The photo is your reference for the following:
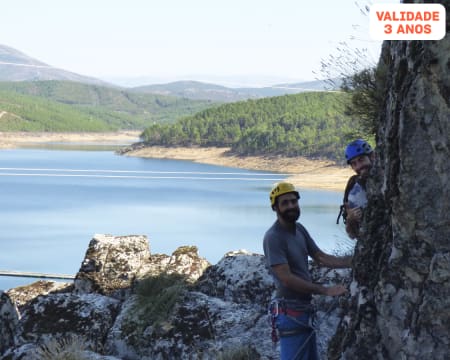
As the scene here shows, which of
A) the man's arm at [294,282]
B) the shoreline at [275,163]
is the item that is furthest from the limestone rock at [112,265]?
the shoreline at [275,163]

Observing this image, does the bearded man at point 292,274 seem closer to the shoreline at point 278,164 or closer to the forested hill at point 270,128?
the shoreline at point 278,164

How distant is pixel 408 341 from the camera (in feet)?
15.3

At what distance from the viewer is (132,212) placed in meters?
58.1

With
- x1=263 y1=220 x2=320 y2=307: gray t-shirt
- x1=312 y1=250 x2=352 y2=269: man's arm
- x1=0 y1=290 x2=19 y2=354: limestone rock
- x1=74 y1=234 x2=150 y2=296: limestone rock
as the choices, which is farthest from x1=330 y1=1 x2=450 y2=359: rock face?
x1=74 y1=234 x2=150 y2=296: limestone rock

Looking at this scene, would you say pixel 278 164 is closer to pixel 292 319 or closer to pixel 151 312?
pixel 151 312

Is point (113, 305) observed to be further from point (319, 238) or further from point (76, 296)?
point (319, 238)

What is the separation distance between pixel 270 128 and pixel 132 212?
168 ft

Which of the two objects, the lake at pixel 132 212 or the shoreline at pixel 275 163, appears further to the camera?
the shoreline at pixel 275 163

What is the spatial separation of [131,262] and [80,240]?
3494 cm

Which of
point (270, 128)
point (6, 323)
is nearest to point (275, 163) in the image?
point (270, 128)

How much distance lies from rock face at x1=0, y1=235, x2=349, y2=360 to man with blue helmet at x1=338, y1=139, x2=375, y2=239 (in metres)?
1.54

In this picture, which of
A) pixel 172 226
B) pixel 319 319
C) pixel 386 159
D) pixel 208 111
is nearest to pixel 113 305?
pixel 319 319

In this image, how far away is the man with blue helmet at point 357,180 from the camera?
5422mm

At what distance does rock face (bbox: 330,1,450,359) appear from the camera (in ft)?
15.0
